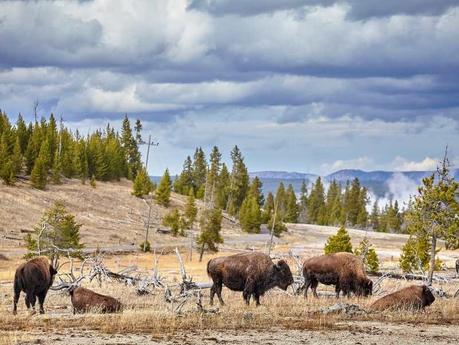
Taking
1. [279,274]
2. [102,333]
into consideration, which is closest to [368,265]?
[279,274]

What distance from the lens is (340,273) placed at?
25.5 metres

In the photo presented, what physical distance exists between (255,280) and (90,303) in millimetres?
5407

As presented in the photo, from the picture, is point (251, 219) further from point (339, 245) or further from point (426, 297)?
point (426, 297)

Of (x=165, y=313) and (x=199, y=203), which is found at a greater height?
(x=199, y=203)

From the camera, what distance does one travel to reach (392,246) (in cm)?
9606

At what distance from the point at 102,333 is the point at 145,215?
88553 millimetres

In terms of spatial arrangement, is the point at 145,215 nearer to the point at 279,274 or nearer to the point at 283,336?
the point at 279,274

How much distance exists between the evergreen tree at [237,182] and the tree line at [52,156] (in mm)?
20163

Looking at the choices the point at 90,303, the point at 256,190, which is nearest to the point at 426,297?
the point at 90,303

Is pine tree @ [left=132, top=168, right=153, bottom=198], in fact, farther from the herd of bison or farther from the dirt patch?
the dirt patch

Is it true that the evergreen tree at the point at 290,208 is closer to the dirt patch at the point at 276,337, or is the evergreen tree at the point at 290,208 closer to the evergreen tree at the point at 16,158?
the evergreen tree at the point at 16,158

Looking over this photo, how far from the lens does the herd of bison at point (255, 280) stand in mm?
20234

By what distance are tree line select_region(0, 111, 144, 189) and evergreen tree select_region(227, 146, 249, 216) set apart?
2016 centimetres

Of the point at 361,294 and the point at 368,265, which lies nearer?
the point at 361,294
